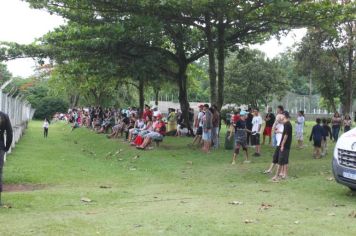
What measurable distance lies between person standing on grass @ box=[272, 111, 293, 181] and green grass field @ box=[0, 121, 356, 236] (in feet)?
0.99

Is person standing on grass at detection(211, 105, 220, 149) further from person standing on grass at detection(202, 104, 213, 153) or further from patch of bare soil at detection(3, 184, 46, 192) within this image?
patch of bare soil at detection(3, 184, 46, 192)

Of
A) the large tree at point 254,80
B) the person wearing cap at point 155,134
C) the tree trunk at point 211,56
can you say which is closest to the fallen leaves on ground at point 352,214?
the person wearing cap at point 155,134

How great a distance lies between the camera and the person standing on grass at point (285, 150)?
1254 centimetres

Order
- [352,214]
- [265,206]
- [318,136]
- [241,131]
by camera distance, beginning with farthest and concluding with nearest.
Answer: [318,136] → [241,131] → [265,206] → [352,214]

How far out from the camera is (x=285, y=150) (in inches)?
498

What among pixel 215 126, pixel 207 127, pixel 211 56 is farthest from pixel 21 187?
pixel 211 56

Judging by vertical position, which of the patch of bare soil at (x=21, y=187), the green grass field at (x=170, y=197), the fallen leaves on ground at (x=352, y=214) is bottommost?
the patch of bare soil at (x=21, y=187)

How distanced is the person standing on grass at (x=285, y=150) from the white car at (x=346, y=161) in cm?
245

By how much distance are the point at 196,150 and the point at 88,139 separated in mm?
9228

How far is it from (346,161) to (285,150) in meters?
2.92

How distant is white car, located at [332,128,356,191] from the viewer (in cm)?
964

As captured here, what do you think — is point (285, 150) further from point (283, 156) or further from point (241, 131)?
point (241, 131)

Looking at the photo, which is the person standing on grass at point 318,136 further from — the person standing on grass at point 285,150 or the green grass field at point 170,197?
the person standing on grass at point 285,150

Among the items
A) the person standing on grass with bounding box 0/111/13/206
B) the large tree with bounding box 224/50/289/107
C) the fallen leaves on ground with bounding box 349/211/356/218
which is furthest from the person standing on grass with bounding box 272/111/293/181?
the large tree with bounding box 224/50/289/107
